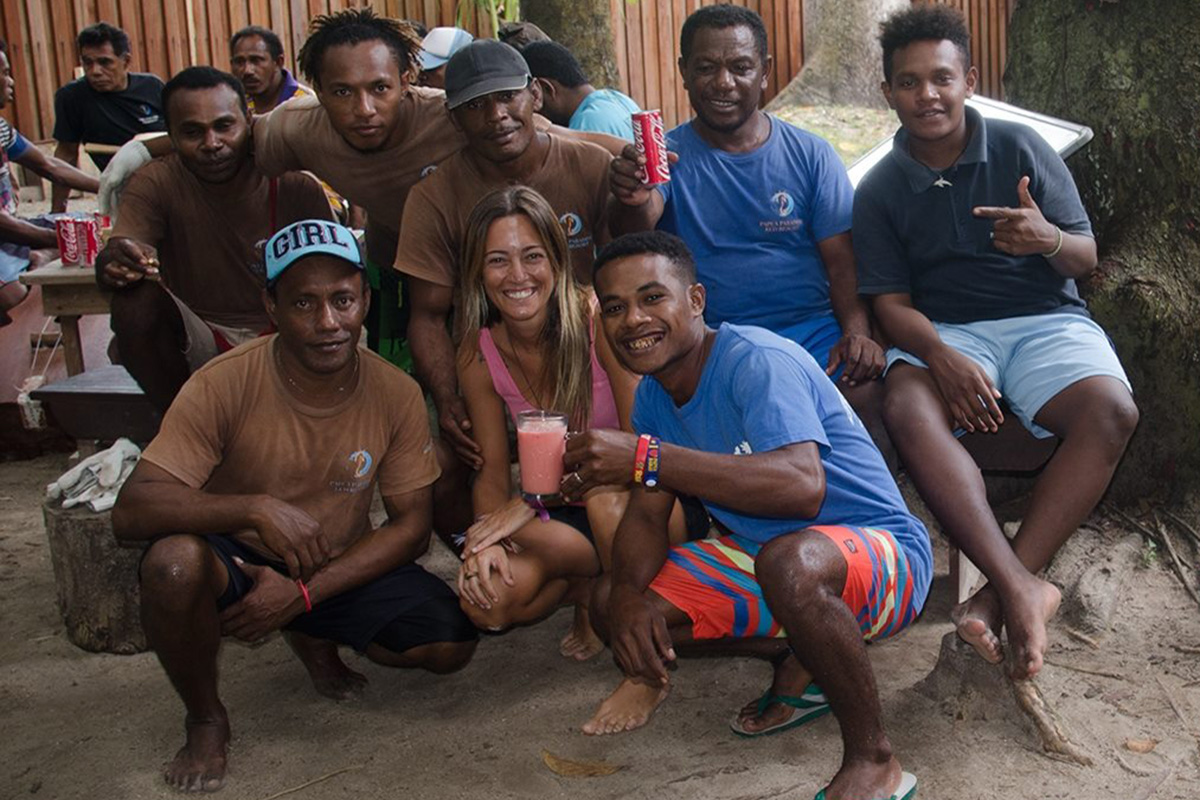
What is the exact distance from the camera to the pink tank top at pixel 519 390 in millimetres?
3675

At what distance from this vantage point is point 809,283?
413 cm

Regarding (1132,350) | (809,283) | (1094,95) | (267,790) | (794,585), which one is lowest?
(267,790)

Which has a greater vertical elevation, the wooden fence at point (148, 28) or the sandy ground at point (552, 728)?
the wooden fence at point (148, 28)

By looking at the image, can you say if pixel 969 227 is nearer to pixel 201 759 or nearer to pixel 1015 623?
pixel 1015 623

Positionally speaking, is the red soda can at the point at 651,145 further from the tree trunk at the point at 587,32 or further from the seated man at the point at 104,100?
the seated man at the point at 104,100

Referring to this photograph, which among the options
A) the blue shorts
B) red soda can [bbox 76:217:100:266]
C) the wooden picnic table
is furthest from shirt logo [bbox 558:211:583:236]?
red soda can [bbox 76:217:100:266]

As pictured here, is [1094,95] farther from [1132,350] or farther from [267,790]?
[267,790]

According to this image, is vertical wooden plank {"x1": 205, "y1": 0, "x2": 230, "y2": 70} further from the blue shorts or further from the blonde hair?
the blue shorts

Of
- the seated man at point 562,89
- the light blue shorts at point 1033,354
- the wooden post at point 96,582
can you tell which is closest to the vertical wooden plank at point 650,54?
the seated man at point 562,89

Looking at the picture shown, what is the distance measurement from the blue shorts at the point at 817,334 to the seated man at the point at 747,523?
87 centimetres

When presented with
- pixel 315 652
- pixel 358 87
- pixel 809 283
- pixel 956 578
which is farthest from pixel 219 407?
pixel 956 578

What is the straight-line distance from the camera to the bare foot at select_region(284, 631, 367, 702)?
372 cm

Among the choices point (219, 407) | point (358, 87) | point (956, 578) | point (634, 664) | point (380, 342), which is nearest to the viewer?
point (634, 664)

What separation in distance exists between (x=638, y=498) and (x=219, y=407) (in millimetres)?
1184
